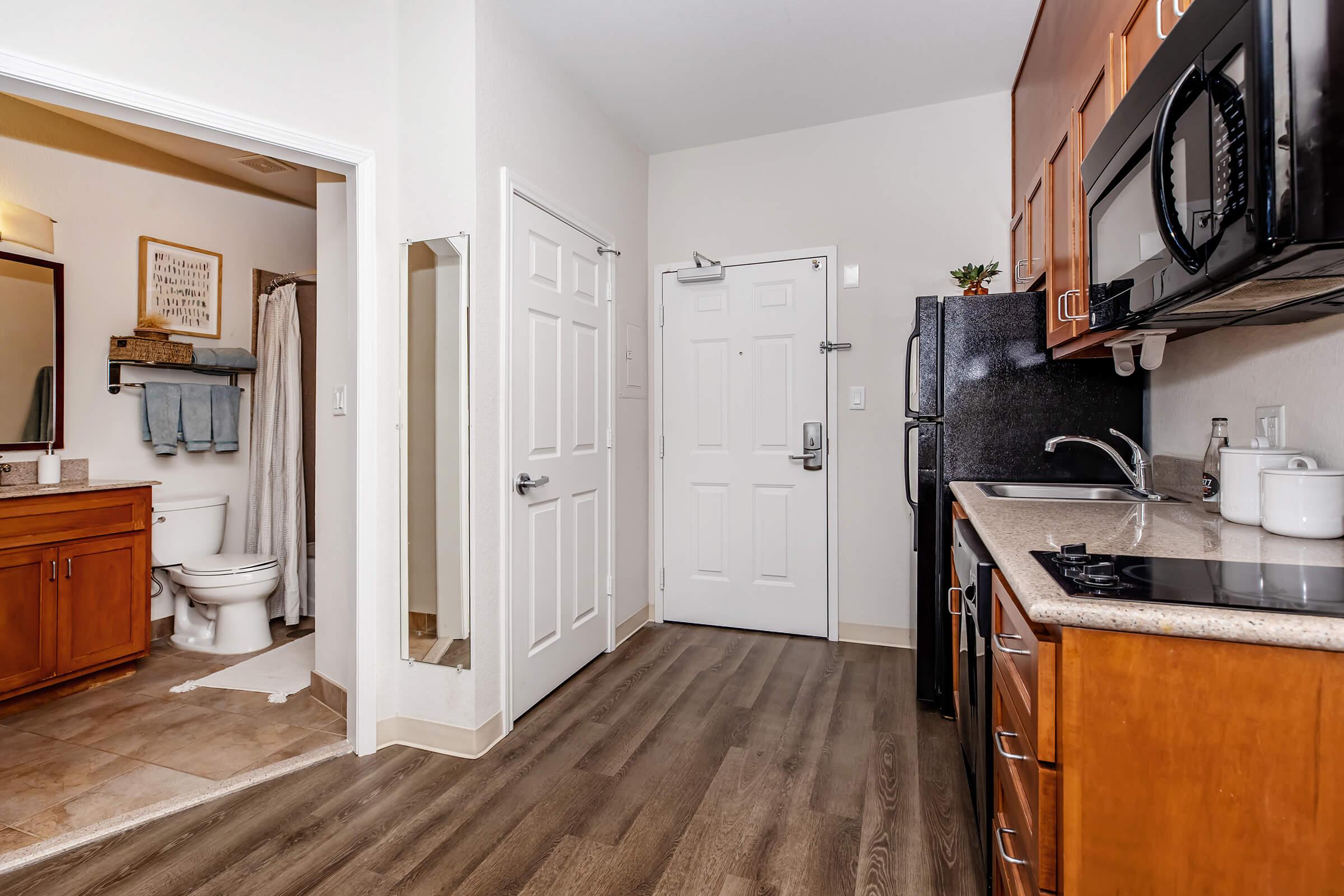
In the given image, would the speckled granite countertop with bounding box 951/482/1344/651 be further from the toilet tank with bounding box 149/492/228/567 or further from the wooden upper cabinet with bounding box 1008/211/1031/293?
the toilet tank with bounding box 149/492/228/567

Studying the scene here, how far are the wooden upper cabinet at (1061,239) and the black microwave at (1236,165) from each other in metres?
0.60

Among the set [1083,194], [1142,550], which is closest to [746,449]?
[1083,194]

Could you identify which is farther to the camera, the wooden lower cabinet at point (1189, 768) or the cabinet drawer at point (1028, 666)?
the cabinet drawer at point (1028, 666)

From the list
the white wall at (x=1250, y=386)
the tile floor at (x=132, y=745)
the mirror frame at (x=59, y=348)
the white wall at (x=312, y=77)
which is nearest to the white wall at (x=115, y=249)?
the mirror frame at (x=59, y=348)

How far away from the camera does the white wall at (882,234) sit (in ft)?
10.2

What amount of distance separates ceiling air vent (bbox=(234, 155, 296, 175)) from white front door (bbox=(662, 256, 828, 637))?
82.9 inches

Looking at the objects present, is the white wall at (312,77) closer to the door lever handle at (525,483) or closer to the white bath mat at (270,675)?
the white bath mat at (270,675)

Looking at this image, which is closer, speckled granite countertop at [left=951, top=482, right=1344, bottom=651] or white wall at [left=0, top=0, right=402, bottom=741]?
speckled granite countertop at [left=951, top=482, right=1344, bottom=651]

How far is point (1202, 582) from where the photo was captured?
957 mm

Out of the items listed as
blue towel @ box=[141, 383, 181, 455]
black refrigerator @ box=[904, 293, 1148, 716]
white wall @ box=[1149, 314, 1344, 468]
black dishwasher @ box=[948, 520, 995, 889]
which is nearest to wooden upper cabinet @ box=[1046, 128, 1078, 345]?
black refrigerator @ box=[904, 293, 1148, 716]

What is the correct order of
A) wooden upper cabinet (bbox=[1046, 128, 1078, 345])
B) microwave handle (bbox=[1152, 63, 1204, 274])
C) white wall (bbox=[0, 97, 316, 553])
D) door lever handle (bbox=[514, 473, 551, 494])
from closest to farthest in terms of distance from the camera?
microwave handle (bbox=[1152, 63, 1204, 274]) → wooden upper cabinet (bbox=[1046, 128, 1078, 345]) → door lever handle (bbox=[514, 473, 551, 494]) → white wall (bbox=[0, 97, 316, 553])

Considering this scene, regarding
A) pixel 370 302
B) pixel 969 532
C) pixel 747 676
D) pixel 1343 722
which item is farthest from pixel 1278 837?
pixel 370 302

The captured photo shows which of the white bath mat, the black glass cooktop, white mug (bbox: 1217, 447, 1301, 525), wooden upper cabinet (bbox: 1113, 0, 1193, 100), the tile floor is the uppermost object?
wooden upper cabinet (bbox: 1113, 0, 1193, 100)

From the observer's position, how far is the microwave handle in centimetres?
94
